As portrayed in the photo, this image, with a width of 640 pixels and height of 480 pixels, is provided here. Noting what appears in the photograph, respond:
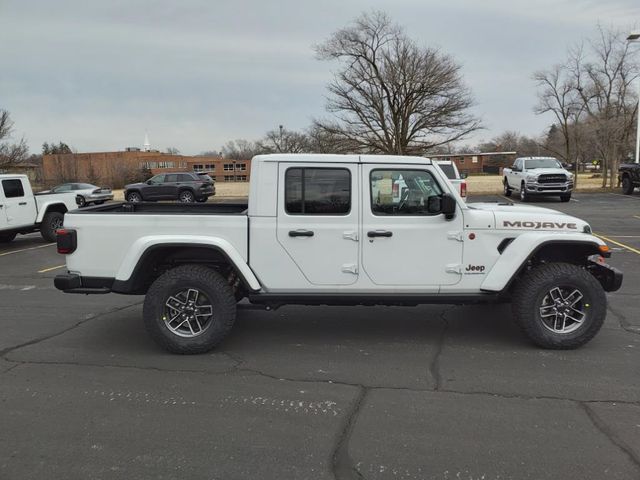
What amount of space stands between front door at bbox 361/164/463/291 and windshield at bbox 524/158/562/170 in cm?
2070

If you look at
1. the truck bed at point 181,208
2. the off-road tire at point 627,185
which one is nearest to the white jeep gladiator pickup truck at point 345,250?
the truck bed at point 181,208

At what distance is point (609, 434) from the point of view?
329 cm

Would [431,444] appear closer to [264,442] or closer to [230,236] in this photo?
[264,442]

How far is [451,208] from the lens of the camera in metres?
4.56

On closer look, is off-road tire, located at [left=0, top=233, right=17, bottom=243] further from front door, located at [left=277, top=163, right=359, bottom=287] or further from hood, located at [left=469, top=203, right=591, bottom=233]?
hood, located at [left=469, top=203, right=591, bottom=233]

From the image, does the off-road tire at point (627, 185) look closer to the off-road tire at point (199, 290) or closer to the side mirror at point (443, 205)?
the side mirror at point (443, 205)

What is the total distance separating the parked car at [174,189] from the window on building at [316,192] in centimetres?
2435

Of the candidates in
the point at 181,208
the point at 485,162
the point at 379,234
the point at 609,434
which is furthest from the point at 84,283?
the point at 485,162

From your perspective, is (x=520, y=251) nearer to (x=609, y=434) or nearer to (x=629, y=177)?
(x=609, y=434)

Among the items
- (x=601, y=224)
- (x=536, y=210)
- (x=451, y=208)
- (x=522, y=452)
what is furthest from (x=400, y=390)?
(x=601, y=224)

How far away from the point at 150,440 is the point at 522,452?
229 cm

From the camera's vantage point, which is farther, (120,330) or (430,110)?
(430,110)

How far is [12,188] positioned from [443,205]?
12102mm

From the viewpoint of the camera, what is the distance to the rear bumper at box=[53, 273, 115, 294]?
4.82 metres
